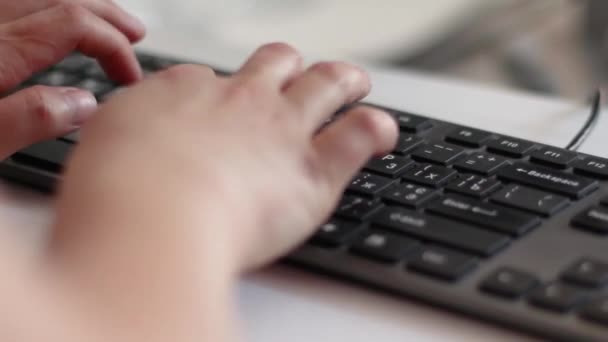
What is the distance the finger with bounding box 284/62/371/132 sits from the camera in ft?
1.33

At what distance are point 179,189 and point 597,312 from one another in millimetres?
160

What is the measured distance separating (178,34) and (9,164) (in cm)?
34

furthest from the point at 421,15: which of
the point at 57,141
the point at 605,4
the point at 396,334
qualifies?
the point at 396,334

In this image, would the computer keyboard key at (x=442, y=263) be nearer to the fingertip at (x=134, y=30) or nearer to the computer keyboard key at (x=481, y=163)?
the computer keyboard key at (x=481, y=163)

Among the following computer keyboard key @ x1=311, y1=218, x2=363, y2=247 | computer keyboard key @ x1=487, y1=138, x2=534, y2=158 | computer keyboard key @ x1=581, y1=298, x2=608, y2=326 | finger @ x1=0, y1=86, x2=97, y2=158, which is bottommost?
computer keyboard key @ x1=581, y1=298, x2=608, y2=326

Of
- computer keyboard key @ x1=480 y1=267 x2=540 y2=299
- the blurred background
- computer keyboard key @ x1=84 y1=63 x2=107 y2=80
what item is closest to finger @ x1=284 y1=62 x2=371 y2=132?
computer keyboard key @ x1=480 y1=267 x2=540 y2=299

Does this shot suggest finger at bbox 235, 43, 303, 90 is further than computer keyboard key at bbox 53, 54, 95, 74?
No

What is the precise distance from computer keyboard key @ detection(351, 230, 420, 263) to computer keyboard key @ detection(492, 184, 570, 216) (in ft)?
0.18

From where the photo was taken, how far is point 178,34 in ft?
2.56

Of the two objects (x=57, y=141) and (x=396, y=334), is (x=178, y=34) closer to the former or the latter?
(x=57, y=141)

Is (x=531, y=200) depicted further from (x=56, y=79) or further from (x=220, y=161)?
(x=56, y=79)

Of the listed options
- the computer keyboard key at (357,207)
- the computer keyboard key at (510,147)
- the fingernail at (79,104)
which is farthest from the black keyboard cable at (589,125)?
the fingernail at (79,104)

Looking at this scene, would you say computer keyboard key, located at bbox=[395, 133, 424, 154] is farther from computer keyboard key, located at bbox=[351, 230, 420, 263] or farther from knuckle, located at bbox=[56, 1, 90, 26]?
knuckle, located at bbox=[56, 1, 90, 26]

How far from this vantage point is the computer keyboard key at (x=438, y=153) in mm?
438
